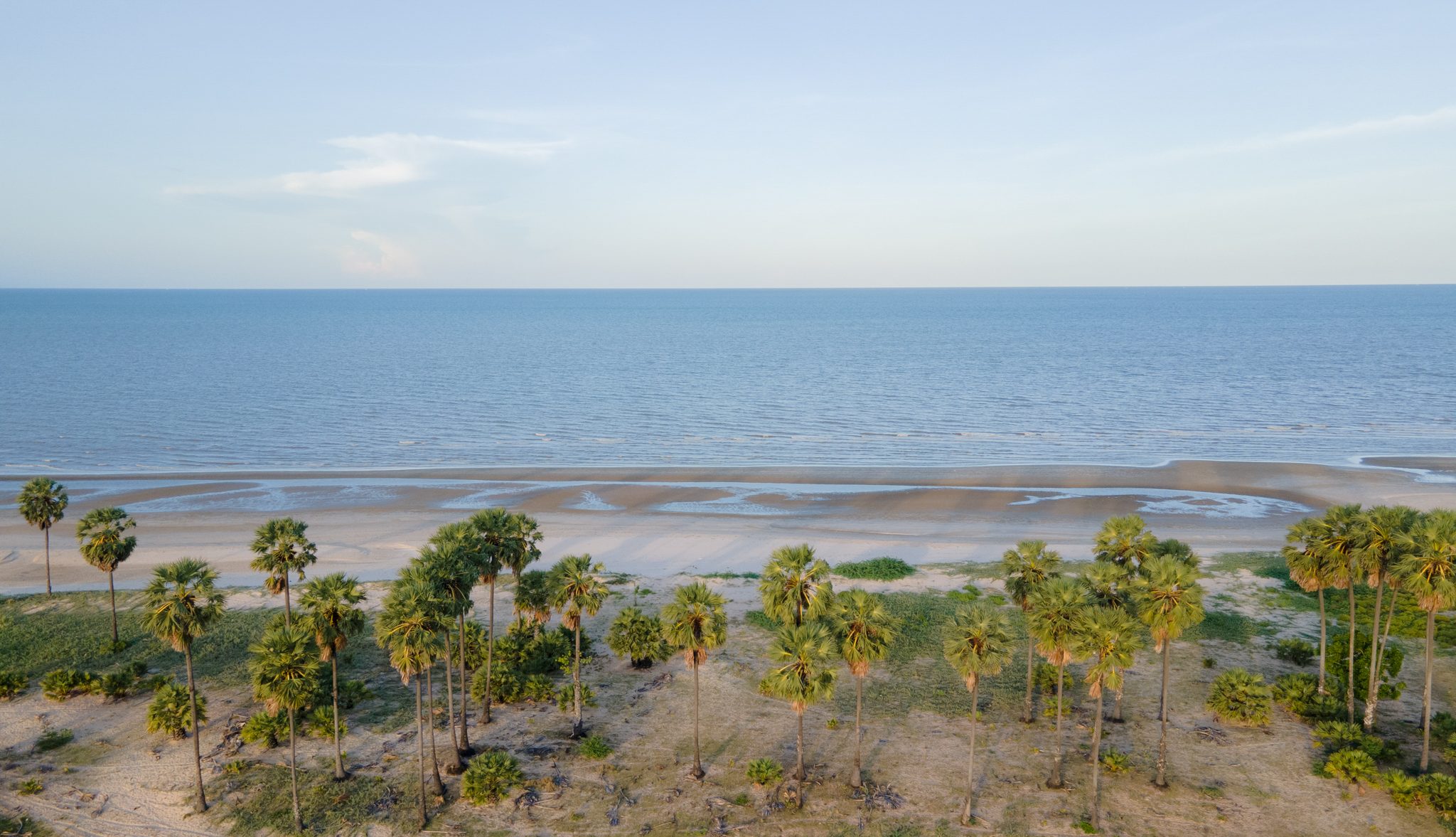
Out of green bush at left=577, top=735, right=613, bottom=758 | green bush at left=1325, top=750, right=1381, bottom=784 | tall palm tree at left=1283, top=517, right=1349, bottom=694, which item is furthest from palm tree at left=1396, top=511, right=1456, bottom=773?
green bush at left=577, top=735, right=613, bottom=758

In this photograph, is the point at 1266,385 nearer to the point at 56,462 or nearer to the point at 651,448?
the point at 651,448

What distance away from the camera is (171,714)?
31.4 meters

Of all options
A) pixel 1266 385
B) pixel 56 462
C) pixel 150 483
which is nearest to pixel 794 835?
pixel 150 483

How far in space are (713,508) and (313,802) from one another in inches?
1619

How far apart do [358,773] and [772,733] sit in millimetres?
15267

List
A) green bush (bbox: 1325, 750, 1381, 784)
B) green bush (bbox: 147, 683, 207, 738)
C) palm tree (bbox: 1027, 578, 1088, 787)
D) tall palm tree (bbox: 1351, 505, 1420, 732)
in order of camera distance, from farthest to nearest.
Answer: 1. green bush (bbox: 147, 683, 207, 738)
2. tall palm tree (bbox: 1351, 505, 1420, 732)
3. green bush (bbox: 1325, 750, 1381, 784)
4. palm tree (bbox: 1027, 578, 1088, 787)

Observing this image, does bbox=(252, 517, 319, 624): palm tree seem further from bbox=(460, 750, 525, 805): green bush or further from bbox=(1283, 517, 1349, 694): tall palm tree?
bbox=(1283, 517, 1349, 694): tall palm tree

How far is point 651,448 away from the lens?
8938 centimetres

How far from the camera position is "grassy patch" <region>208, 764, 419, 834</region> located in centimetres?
2661

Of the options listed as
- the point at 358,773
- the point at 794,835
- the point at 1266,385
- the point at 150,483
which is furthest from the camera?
the point at 1266,385

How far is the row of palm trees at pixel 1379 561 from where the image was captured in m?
26.6

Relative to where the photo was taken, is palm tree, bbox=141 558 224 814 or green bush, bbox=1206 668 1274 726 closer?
palm tree, bbox=141 558 224 814

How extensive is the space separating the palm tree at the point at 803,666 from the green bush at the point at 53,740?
89.4ft

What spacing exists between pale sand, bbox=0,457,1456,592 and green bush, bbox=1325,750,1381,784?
2402 centimetres
